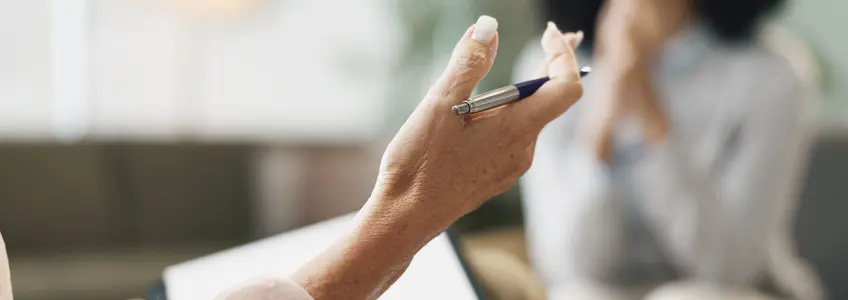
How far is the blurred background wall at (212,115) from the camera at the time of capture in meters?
1.83

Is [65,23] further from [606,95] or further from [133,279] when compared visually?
[606,95]

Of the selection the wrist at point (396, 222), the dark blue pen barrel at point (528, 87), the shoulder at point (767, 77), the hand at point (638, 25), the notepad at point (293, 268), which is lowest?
the notepad at point (293, 268)

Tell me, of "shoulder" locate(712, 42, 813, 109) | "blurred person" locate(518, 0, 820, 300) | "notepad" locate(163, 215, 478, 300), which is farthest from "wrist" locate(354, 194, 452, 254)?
"shoulder" locate(712, 42, 813, 109)

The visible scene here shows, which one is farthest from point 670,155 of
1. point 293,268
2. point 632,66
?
point 293,268

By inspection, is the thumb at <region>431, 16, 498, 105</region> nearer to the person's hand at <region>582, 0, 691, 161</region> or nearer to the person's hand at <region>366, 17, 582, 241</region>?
the person's hand at <region>366, 17, 582, 241</region>

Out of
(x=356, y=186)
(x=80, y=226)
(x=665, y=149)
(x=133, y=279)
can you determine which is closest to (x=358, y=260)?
(x=665, y=149)

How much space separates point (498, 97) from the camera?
390 mm

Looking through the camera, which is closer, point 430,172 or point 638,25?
point 430,172

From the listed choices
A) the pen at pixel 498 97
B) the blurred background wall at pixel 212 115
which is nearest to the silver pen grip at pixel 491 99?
the pen at pixel 498 97

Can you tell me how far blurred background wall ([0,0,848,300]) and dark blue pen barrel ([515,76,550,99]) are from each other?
1.43m

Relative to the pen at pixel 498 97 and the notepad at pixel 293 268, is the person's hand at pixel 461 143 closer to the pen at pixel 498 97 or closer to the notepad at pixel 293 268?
the pen at pixel 498 97

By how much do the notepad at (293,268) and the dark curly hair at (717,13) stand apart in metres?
0.54

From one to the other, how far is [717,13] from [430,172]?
792 millimetres

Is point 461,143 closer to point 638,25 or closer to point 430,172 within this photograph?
point 430,172
